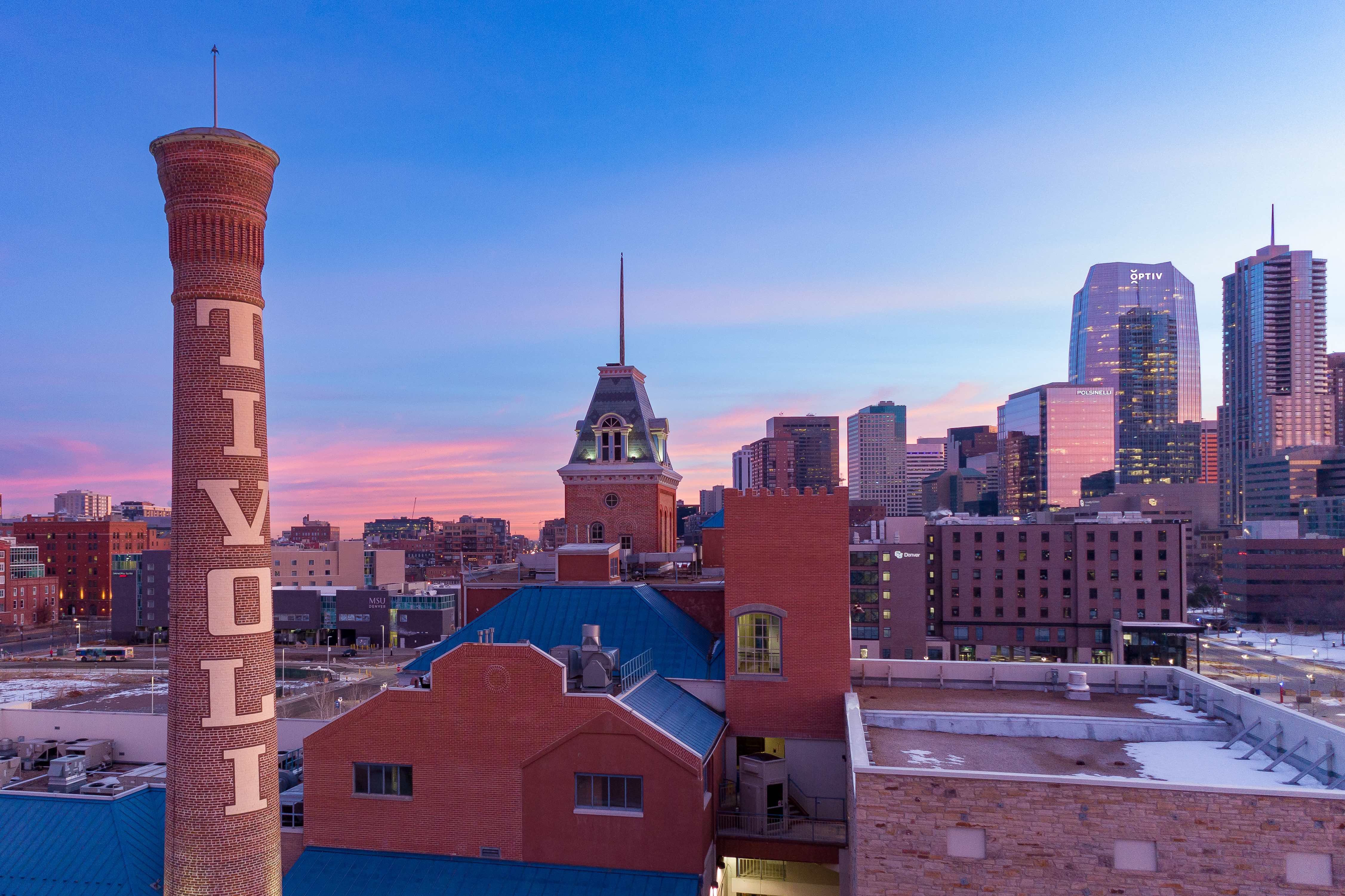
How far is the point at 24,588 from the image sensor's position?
144m

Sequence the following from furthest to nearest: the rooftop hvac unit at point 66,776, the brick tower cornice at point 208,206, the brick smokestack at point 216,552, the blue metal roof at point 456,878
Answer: the rooftop hvac unit at point 66,776, the blue metal roof at point 456,878, the brick tower cornice at point 208,206, the brick smokestack at point 216,552

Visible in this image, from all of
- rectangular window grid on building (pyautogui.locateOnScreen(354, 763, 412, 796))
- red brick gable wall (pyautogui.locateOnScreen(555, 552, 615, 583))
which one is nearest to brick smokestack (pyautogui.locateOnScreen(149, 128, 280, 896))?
rectangular window grid on building (pyautogui.locateOnScreen(354, 763, 412, 796))

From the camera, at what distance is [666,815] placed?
77.7 ft

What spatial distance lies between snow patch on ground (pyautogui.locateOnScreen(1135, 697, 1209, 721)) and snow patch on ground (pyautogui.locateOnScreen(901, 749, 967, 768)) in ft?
28.4

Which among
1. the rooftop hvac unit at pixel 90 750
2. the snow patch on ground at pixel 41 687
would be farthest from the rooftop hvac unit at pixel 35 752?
the snow patch on ground at pixel 41 687

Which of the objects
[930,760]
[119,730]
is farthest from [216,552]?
[119,730]

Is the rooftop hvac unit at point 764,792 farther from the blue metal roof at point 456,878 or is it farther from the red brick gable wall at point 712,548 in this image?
the red brick gable wall at point 712,548

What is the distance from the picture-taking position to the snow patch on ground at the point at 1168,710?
2468 centimetres

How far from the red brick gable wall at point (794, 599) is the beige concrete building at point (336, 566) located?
126 meters

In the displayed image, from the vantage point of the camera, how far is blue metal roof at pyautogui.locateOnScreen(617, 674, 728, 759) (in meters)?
25.3

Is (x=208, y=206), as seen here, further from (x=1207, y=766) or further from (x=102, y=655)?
(x=102, y=655)

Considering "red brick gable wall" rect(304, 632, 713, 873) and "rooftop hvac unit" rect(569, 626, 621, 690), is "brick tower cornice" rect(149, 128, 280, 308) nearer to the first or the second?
→ "red brick gable wall" rect(304, 632, 713, 873)

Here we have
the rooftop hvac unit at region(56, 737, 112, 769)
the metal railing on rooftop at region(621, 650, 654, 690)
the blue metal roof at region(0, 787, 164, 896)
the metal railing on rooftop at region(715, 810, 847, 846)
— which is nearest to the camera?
the blue metal roof at region(0, 787, 164, 896)

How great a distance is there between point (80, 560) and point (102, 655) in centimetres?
6716
